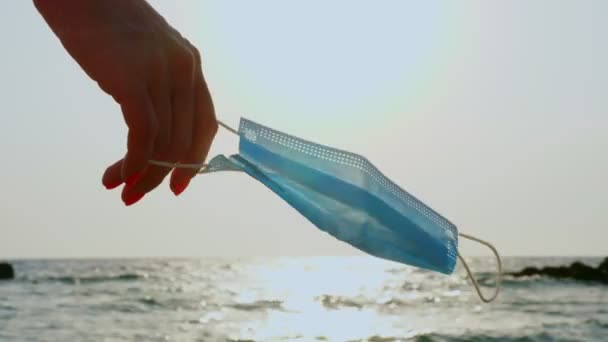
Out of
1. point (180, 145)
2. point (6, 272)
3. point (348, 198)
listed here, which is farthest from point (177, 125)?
point (6, 272)

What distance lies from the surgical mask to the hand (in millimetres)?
523

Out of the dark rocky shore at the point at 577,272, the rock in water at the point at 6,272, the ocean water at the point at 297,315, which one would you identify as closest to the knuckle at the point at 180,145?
the ocean water at the point at 297,315

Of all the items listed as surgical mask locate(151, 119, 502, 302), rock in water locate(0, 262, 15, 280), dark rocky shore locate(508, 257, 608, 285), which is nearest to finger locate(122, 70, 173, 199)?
surgical mask locate(151, 119, 502, 302)

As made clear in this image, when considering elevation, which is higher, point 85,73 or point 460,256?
point 85,73

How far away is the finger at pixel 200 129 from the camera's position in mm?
1112

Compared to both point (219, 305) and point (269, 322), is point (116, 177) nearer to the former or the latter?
point (269, 322)

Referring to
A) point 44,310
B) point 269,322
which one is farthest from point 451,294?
point 44,310

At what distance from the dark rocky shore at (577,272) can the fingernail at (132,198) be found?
Answer: 32.1 m

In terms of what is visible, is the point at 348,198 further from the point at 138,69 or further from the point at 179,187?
the point at 138,69

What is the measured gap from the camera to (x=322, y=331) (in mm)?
15984

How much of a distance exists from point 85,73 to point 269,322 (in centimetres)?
1652

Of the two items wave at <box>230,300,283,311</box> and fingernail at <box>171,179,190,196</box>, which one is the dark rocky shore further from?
fingernail at <box>171,179,190,196</box>

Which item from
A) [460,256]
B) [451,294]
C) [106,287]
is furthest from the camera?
[106,287]

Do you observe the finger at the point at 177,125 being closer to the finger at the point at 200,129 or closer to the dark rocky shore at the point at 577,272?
the finger at the point at 200,129
